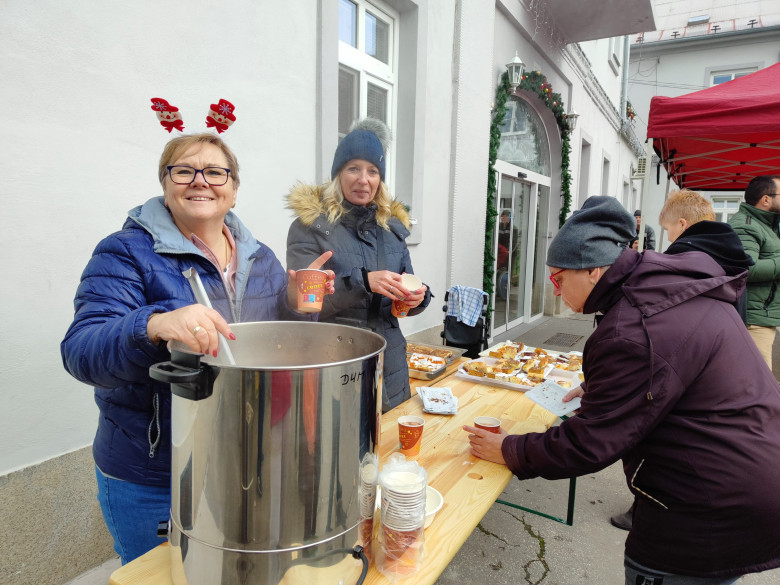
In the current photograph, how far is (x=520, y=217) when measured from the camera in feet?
26.0

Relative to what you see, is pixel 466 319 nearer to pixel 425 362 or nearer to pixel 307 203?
pixel 425 362

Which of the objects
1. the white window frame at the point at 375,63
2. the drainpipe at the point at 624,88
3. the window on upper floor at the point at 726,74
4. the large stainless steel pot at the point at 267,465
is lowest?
the large stainless steel pot at the point at 267,465

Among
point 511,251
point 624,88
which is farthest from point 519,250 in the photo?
point 624,88

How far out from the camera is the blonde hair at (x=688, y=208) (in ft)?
11.1

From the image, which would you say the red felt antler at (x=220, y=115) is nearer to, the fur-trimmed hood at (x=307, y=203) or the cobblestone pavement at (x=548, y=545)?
the fur-trimmed hood at (x=307, y=203)

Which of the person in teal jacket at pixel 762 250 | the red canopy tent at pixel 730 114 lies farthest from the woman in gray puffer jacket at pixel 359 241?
the red canopy tent at pixel 730 114

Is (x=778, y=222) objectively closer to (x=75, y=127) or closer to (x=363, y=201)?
(x=363, y=201)

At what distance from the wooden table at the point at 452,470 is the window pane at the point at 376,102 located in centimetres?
266

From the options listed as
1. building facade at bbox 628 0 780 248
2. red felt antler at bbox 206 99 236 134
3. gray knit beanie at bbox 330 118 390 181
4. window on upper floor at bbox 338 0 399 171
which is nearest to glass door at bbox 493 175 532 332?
window on upper floor at bbox 338 0 399 171

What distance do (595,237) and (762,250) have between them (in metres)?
3.06

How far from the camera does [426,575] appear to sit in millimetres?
1089

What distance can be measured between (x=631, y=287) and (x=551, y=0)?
6.90 m

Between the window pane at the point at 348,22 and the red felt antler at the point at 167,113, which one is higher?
the window pane at the point at 348,22

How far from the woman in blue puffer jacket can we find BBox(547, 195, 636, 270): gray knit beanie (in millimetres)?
992
